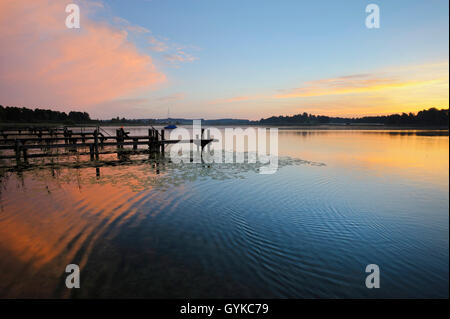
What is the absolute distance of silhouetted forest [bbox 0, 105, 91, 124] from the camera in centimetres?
12038

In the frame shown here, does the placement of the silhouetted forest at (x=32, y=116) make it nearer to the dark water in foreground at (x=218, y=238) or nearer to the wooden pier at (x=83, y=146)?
the wooden pier at (x=83, y=146)

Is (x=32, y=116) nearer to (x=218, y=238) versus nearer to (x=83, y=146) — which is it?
(x=83, y=146)

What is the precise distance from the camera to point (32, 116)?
440 feet

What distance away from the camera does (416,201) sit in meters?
10.9

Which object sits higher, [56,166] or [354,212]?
[56,166]

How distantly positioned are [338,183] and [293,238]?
8.88 meters

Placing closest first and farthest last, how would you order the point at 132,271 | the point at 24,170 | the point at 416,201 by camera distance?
the point at 132,271 < the point at 416,201 < the point at 24,170

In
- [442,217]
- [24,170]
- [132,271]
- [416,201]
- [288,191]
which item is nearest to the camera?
[132,271]

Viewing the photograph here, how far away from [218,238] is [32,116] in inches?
6842

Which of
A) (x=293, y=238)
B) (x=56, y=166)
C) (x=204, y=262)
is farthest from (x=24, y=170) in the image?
(x=293, y=238)

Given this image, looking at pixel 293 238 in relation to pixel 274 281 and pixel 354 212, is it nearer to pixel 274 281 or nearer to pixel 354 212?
pixel 274 281

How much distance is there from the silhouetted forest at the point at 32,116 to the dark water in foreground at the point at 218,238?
146592 mm

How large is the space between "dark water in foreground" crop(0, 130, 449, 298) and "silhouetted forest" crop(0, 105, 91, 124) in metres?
147

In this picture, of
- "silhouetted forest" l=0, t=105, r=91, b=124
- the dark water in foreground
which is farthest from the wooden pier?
"silhouetted forest" l=0, t=105, r=91, b=124
